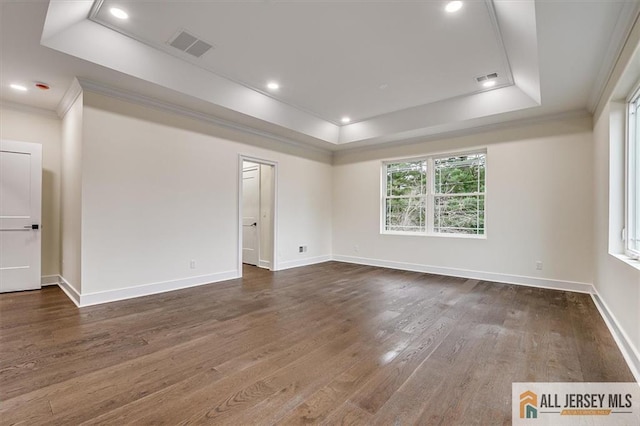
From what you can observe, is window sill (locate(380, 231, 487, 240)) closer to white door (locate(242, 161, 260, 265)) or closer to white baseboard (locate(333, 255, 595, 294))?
white baseboard (locate(333, 255, 595, 294))

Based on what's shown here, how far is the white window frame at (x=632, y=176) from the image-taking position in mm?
2736

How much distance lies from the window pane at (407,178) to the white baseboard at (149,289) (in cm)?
363

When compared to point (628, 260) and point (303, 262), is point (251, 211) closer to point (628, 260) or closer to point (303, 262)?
point (303, 262)

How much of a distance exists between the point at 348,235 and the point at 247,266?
2352 mm

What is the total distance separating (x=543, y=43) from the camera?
2676 millimetres

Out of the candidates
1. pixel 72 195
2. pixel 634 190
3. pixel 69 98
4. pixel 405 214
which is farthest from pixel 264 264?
pixel 634 190

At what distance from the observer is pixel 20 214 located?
416 cm

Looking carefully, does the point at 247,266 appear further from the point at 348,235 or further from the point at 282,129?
the point at 282,129

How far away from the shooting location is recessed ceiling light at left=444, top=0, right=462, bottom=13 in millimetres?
2676

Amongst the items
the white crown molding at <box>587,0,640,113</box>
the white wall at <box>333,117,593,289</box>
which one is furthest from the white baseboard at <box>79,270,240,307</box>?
the white crown molding at <box>587,0,640,113</box>

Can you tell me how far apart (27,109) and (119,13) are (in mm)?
2711

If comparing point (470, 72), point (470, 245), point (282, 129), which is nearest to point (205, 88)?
point (282, 129)

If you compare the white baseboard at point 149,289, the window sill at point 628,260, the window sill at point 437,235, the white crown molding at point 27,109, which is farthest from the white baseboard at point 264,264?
the window sill at point 628,260

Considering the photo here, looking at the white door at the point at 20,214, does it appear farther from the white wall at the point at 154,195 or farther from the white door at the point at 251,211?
the white door at the point at 251,211
